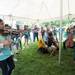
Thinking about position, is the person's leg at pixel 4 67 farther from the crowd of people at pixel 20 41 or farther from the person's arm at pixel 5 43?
the person's arm at pixel 5 43

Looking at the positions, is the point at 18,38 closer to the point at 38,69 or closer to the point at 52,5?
the point at 52,5

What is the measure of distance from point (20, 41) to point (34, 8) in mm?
2205

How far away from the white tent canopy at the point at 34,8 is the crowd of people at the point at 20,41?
78 centimetres

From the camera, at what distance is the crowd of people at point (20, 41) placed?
538 cm

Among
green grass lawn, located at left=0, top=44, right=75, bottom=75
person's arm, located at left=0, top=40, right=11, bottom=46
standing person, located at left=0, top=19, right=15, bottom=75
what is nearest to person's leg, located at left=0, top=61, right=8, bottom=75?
standing person, located at left=0, top=19, right=15, bottom=75

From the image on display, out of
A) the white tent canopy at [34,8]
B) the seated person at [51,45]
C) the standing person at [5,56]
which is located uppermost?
the white tent canopy at [34,8]

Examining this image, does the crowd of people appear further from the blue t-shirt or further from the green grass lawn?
the green grass lawn

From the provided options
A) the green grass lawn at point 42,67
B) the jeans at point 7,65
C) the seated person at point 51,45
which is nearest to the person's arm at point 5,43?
the jeans at point 7,65

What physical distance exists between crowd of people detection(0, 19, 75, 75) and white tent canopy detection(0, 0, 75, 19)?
784mm

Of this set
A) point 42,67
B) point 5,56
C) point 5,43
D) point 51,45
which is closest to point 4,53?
point 5,56

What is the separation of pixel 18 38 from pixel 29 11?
2247 millimetres

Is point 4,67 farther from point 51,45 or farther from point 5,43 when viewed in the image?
point 51,45

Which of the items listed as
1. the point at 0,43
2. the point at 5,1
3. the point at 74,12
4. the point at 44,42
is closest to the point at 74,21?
the point at 74,12

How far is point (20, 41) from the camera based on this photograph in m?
12.7
